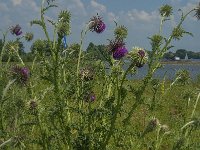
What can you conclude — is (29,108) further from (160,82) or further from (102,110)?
(160,82)

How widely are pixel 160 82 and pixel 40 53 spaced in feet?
5.47

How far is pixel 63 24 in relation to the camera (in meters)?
3.61

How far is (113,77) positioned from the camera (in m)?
3.62

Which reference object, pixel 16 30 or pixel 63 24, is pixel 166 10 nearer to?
pixel 63 24

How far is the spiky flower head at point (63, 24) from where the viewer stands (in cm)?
350

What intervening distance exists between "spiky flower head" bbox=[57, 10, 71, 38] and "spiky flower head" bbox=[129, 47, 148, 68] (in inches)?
21.2

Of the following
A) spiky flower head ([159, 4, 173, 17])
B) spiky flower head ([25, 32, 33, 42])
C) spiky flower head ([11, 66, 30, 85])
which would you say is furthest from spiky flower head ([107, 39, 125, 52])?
spiky flower head ([25, 32, 33, 42])

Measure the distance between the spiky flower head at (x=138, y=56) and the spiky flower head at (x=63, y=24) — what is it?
539 millimetres

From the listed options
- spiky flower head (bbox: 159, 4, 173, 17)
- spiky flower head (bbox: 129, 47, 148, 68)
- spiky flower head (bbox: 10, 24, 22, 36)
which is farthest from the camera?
spiky flower head (bbox: 10, 24, 22, 36)

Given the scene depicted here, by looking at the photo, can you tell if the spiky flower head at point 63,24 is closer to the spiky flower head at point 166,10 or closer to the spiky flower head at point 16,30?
the spiky flower head at point 166,10

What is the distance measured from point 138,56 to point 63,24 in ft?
2.32

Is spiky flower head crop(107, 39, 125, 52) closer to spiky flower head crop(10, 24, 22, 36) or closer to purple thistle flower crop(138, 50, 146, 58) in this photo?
purple thistle flower crop(138, 50, 146, 58)

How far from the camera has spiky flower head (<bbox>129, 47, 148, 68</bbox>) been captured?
10.7 feet

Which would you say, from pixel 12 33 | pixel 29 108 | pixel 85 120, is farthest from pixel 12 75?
pixel 12 33
